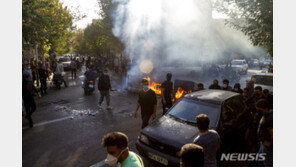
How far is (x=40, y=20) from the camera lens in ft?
28.9

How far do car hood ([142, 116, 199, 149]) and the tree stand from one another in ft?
19.2

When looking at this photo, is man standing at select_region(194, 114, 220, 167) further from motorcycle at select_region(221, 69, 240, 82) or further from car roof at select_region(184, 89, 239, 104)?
motorcycle at select_region(221, 69, 240, 82)

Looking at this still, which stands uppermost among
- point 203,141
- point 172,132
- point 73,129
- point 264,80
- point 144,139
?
point 264,80

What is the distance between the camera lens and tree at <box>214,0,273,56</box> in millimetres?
7754

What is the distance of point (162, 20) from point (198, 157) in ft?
68.2

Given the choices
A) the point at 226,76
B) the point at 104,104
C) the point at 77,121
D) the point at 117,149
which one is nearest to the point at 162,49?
the point at 226,76

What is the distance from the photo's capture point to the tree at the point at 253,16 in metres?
7.75

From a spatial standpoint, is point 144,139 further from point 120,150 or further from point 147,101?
point 120,150

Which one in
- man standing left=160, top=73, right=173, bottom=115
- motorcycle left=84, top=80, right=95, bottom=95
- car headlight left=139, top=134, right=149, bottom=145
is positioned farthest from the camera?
motorcycle left=84, top=80, right=95, bottom=95

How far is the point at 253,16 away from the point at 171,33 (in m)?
14.7

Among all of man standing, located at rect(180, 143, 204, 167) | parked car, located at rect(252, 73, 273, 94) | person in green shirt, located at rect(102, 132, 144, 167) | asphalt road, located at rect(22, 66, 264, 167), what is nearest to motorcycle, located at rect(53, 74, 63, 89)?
asphalt road, located at rect(22, 66, 264, 167)

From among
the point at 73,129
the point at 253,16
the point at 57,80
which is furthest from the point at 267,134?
the point at 57,80

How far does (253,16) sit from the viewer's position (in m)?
8.49

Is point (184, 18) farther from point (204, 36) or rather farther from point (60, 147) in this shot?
point (60, 147)
